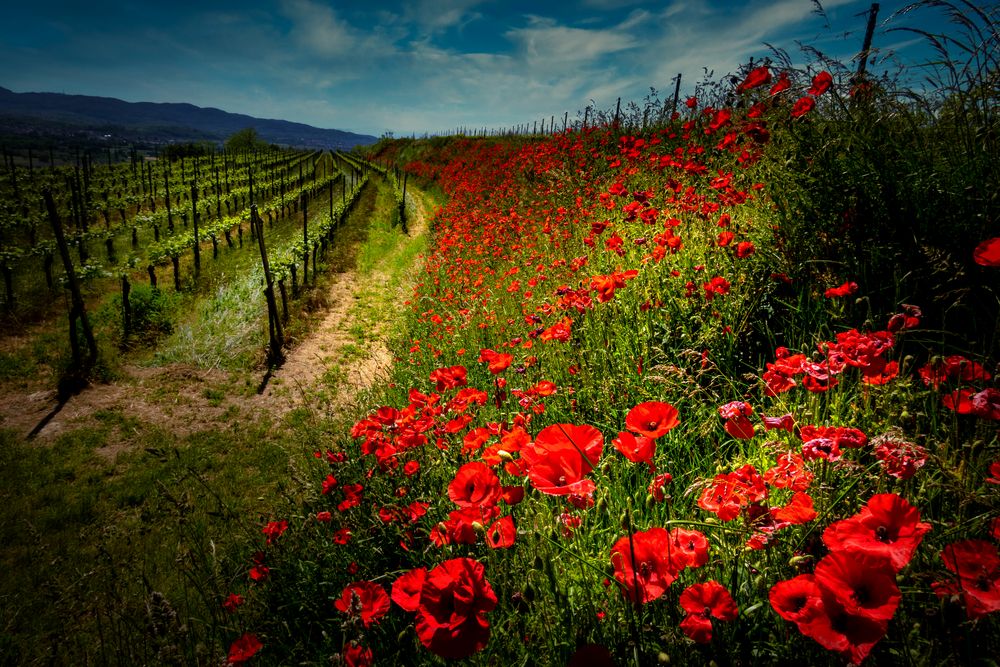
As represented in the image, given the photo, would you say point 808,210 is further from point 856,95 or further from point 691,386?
point 691,386

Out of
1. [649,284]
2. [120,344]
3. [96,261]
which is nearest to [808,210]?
[649,284]

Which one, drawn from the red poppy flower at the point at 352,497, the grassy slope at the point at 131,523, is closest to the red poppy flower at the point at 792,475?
the red poppy flower at the point at 352,497

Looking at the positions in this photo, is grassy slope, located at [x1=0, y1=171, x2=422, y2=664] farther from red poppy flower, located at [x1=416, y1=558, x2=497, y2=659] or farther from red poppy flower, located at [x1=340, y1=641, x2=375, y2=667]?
red poppy flower, located at [x1=416, y1=558, x2=497, y2=659]

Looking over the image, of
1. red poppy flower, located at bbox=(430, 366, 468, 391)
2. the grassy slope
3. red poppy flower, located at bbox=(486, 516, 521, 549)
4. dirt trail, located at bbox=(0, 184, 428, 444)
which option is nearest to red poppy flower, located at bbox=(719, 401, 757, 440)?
red poppy flower, located at bbox=(486, 516, 521, 549)

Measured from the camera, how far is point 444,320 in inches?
267

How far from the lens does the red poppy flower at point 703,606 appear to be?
92cm

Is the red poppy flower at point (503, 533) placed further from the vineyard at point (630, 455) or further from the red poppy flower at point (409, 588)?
the red poppy flower at point (409, 588)

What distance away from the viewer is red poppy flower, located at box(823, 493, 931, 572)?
78cm

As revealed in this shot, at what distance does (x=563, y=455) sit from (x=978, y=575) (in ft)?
2.85

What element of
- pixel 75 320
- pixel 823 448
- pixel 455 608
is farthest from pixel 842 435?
pixel 75 320

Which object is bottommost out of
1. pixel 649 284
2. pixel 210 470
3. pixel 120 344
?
pixel 210 470

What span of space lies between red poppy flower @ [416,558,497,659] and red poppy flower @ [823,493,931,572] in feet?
2.48

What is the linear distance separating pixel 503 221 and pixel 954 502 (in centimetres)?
846

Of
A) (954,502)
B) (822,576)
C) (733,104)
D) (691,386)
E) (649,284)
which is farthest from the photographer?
(733,104)
